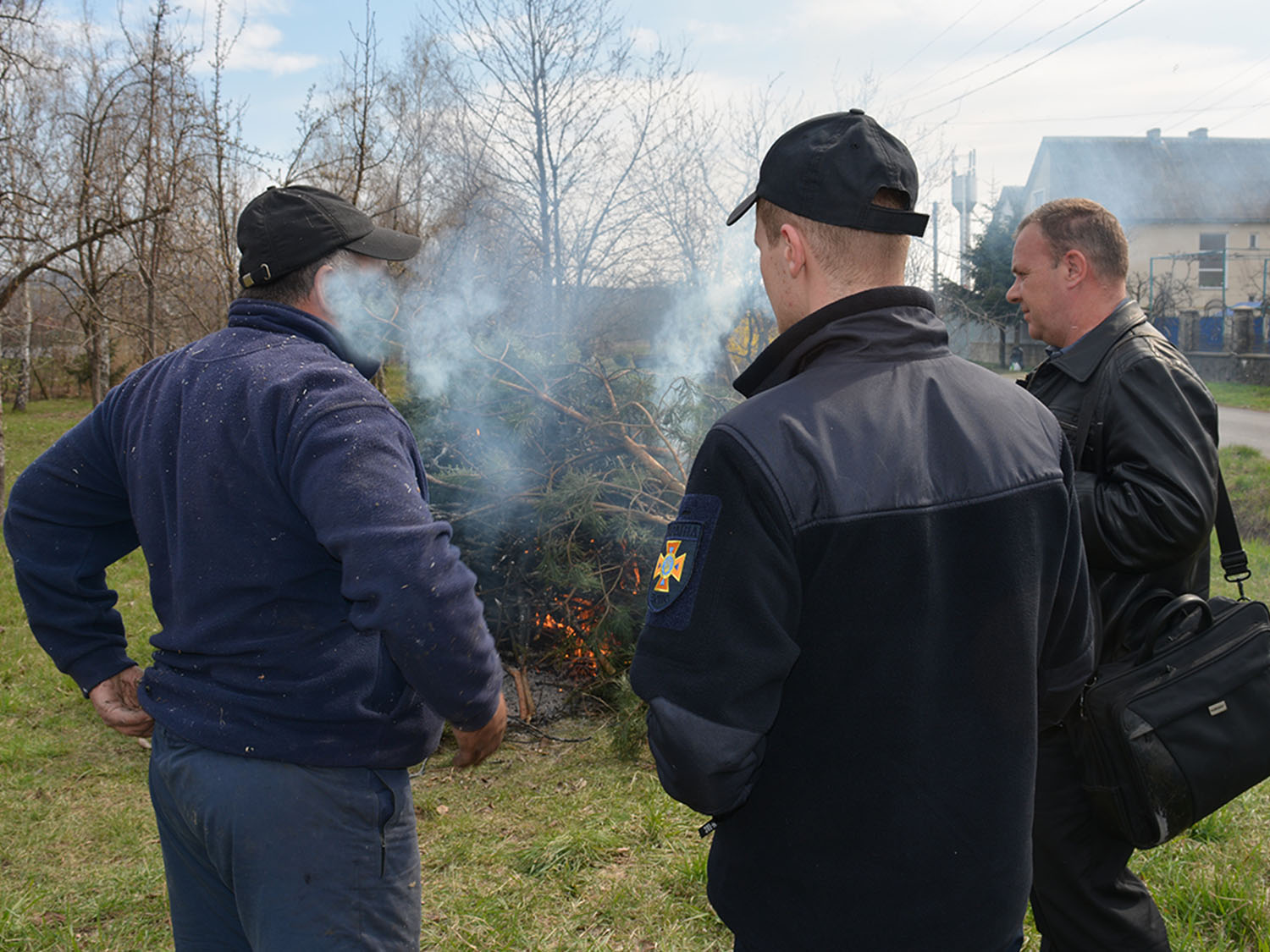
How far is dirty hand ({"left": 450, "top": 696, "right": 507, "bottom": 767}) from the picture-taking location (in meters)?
1.80

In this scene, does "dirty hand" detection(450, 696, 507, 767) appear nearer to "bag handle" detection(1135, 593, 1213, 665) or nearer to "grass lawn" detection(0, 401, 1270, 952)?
"grass lawn" detection(0, 401, 1270, 952)

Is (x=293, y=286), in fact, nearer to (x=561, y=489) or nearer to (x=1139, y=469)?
(x=1139, y=469)

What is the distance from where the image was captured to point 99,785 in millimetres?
4203

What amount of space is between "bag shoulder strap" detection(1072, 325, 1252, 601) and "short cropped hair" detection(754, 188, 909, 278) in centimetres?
116

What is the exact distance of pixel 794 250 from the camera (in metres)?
1.58

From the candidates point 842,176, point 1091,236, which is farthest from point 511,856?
point 1091,236

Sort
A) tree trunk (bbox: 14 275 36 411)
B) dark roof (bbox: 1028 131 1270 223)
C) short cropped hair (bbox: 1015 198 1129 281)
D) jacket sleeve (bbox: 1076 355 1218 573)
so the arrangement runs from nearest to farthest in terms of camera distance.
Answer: jacket sleeve (bbox: 1076 355 1218 573)
short cropped hair (bbox: 1015 198 1129 281)
tree trunk (bbox: 14 275 36 411)
dark roof (bbox: 1028 131 1270 223)

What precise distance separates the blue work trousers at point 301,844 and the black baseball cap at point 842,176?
1403 millimetres

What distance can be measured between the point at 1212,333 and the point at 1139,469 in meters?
25.0

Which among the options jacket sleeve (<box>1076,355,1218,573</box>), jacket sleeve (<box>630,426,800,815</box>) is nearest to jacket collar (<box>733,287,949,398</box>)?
jacket sleeve (<box>630,426,800,815</box>)

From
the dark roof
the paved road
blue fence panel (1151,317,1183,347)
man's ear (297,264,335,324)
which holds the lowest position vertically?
the paved road

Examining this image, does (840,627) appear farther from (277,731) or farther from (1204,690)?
(1204,690)

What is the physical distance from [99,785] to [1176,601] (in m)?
4.60

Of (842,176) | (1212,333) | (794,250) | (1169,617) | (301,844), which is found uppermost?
(1212,333)
